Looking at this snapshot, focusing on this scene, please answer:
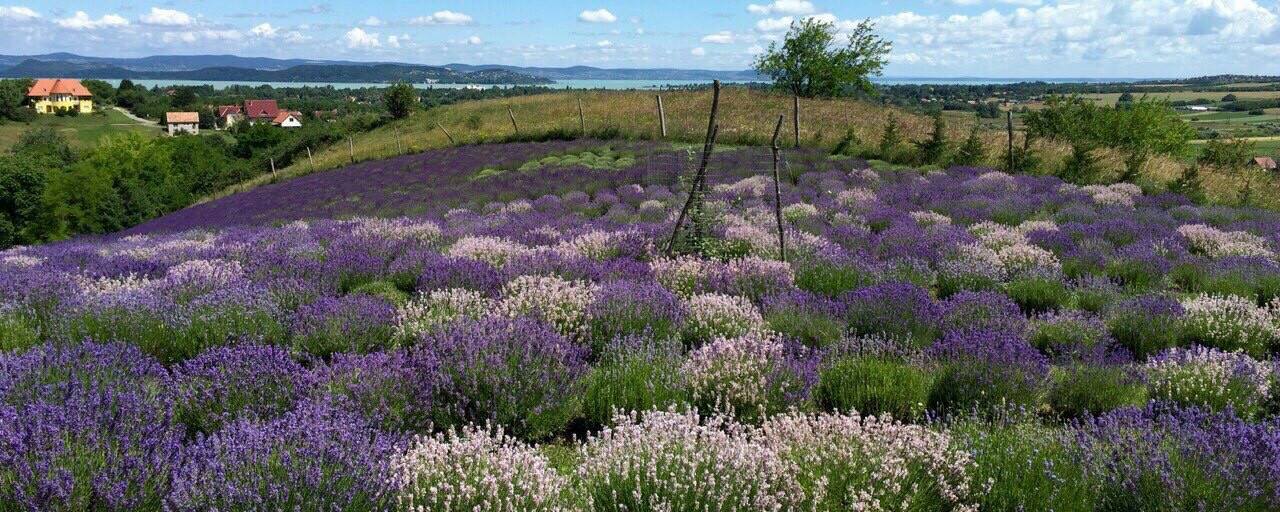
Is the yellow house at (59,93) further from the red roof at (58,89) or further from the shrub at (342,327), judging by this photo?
the shrub at (342,327)

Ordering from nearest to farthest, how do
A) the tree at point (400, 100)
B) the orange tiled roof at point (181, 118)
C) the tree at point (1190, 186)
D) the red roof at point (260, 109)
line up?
the tree at point (1190, 186) < the tree at point (400, 100) < the orange tiled roof at point (181, 118) < the red roof at point (260, 109)

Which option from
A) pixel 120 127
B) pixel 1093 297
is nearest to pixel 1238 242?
pixel 1093 297

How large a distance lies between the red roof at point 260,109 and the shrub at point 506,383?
202 metres

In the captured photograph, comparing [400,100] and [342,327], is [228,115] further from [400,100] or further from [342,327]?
[342,327]

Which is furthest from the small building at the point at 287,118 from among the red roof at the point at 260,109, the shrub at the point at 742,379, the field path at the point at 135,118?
the shrub at the point at 742,379

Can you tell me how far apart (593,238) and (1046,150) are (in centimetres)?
1527

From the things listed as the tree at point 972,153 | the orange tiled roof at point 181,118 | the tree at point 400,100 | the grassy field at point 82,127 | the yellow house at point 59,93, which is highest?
the yellow house at point 59,93

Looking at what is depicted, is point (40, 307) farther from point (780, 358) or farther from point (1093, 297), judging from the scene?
point (1093, 297)

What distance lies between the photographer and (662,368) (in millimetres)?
4547

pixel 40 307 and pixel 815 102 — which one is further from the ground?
pixel 815 102

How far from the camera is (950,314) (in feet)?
19.6

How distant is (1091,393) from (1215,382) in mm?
673

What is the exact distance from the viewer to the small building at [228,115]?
171025 mm

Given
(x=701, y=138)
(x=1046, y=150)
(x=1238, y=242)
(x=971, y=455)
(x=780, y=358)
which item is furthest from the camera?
(x=701, y=138)
